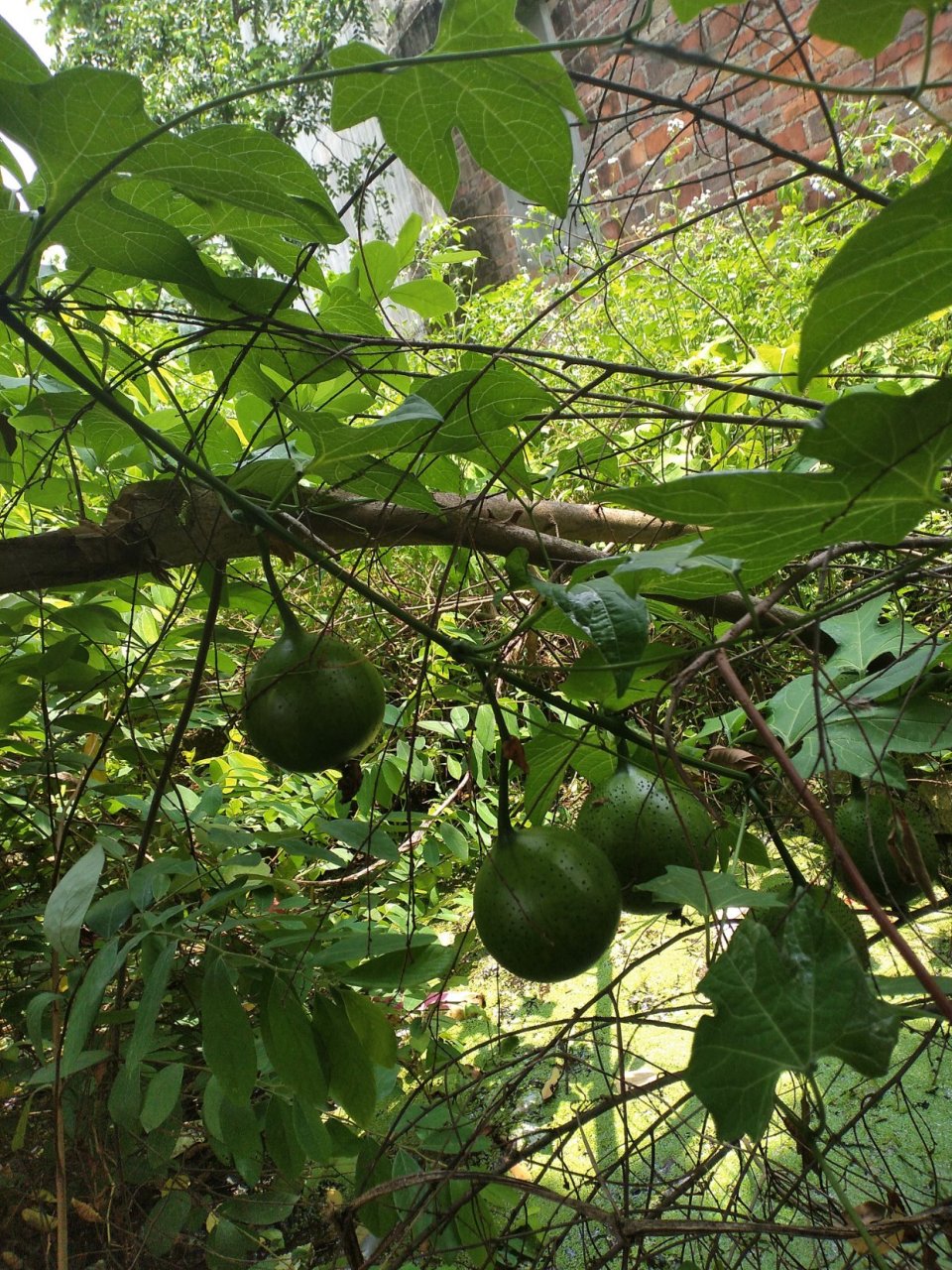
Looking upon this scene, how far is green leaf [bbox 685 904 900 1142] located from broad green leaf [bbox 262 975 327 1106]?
384 millimetres

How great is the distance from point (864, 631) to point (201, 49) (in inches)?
269

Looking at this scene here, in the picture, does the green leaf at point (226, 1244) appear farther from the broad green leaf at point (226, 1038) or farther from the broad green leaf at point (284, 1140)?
the broad green leaf at point (226, 1038)

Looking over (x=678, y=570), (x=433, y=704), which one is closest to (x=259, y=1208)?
(x=433, y=704)

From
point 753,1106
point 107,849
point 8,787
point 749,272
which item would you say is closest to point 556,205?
point 753,1106

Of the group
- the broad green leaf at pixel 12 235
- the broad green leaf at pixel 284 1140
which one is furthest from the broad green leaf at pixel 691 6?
the broad green leaf at pixel 284 1140

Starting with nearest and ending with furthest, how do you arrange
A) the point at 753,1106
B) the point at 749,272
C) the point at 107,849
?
the point at 753,1106, the point at 107,849, the point at 749,272

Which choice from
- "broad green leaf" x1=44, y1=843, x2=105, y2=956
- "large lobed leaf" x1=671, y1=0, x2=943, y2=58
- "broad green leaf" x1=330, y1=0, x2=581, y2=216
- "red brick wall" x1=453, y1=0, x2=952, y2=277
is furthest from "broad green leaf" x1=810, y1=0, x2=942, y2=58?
"red brick wall" x1=453, y1=0, x2=952, y2=277

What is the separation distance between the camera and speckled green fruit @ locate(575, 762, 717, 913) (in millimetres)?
580

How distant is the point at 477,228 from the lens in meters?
3.60

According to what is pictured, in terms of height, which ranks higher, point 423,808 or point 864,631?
point 423,808

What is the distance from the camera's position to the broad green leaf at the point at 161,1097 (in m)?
0.69

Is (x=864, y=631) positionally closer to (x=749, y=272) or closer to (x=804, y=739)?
(x=804, y=739)

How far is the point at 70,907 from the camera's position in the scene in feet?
1.93

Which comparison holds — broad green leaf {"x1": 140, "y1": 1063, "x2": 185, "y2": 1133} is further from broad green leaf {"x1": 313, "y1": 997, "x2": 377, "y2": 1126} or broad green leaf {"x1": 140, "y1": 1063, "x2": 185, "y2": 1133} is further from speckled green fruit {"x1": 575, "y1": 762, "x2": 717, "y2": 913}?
speckled green fruit {"x1": 575, "y1": 762, "x2": 717, "y2": 913}
